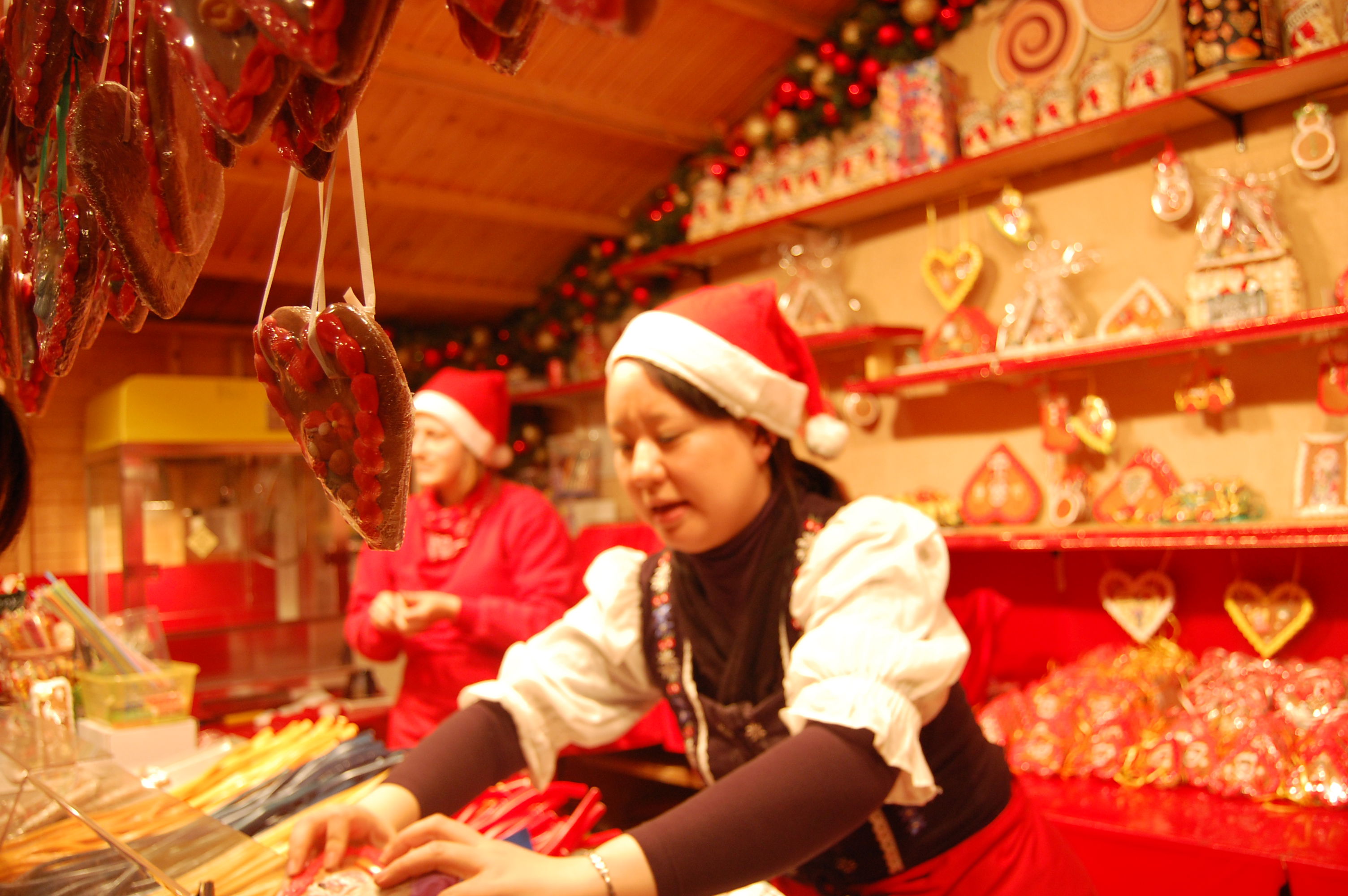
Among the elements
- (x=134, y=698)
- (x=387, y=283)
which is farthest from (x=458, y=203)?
(x=134, y=698)

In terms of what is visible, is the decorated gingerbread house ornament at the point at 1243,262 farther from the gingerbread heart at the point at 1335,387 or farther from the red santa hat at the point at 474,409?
the red santa hat at the point at 474,409

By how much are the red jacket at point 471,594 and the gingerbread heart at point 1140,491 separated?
63.3 inches

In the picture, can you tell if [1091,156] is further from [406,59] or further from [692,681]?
[692,681]

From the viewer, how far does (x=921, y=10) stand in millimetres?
3428

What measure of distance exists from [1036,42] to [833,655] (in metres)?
2.87

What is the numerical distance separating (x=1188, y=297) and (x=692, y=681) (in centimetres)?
212

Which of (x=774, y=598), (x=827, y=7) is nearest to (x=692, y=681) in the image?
(x=774, y=598)

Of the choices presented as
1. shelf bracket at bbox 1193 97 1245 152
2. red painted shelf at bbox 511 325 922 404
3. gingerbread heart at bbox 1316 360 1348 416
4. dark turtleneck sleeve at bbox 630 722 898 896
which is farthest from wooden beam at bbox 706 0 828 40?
dark turtleneck sleeve at bbox 630 722 898 896

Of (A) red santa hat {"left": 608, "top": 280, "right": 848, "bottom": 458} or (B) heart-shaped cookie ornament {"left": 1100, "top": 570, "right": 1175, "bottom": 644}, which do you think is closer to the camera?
(A) red santa hat {"left": 608, "top": 280, "right": 848, "bottom": 458}

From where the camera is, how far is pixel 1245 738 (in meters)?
2.33

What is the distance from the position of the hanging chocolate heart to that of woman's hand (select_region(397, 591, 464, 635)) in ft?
5.91

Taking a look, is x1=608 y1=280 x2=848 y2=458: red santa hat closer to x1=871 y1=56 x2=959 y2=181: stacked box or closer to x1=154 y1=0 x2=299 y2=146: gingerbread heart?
x1=154 y1=0 x2=299 y2=146: gingerbread heart

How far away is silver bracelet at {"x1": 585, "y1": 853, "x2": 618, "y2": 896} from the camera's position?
2.81 ft

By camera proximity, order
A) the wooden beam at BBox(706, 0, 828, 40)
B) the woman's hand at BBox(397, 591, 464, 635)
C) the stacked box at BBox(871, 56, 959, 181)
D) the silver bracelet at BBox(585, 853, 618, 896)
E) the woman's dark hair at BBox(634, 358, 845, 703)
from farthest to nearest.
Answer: the wooden beam at BBox(706, 0, 828, 40) < the stacked box at BBox(871, 56, 959, 181) < the woman's hand at BBox(397, 591, 464, 635) < the woman's dark hair at BBox(634, 358, 845, 703) < the silver bracelet at BBox(585, 853, 618, 896)
